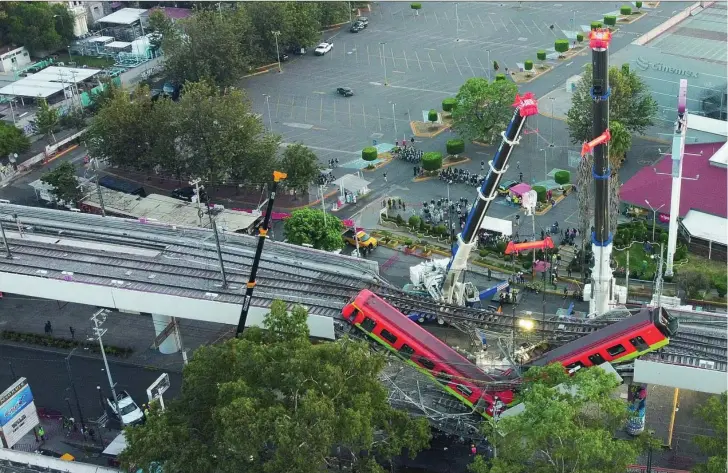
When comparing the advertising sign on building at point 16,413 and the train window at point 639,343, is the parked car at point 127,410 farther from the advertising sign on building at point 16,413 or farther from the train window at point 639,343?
the train window at point 639,343

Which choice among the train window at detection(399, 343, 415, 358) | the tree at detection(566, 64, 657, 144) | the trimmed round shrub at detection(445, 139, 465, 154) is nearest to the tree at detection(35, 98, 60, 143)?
the trimmed round shrub at detection(445, 139, 465, 154)

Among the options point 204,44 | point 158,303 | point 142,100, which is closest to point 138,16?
point 204,44

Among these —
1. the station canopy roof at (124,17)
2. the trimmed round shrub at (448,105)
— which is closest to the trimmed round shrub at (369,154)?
the trimmed round shrub at (448,105)

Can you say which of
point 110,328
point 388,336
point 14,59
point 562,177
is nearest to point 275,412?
point 388,336

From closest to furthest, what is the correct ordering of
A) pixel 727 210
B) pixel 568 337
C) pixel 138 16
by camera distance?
pixel 568 337
pixel 727 210
pixel 138 16

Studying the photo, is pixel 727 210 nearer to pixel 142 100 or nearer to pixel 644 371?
pixel 644 371

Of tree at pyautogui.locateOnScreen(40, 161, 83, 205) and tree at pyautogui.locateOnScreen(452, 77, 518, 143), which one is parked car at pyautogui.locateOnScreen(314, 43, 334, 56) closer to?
tree at pyautogui.locateOnScreen(452, 77, 518, 143)
